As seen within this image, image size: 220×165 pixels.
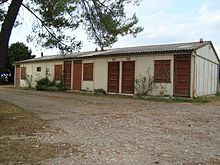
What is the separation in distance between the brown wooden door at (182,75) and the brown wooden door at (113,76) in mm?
5031

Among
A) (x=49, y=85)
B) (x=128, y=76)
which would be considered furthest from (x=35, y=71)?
(x=128, y=76)

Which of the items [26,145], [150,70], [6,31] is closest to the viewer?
[26,145]

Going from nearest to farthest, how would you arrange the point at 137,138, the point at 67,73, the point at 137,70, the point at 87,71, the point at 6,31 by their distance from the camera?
the point at 137,138 → the point at 6,31 → the point at 137,70 → the point at 87,71 → the point at 67,73

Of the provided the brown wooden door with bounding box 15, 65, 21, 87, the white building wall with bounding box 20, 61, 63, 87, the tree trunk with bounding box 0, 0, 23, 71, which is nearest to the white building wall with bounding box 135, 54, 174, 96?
the white building wall with bounding box 20, 61, 63, 87

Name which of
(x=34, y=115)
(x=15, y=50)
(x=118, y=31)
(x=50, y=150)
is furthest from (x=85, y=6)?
(x=15, y=50)

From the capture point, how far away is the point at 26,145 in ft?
22.4

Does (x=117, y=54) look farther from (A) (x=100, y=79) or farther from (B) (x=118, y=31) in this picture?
(B) (x=118, y=31)

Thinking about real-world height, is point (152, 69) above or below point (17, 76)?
above

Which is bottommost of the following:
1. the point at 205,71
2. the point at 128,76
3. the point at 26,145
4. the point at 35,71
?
the point at 26,145

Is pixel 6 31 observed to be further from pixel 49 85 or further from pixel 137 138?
pixel 49 85

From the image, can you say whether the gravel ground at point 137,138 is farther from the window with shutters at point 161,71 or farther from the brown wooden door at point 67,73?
the brown wooden door at point 67,73

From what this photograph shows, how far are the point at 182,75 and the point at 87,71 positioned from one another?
29.7 feet

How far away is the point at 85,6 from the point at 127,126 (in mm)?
5760

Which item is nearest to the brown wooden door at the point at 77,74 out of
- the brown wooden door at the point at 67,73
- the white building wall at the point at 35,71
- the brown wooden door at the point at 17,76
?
the brown wooden door at the point at 67,73
